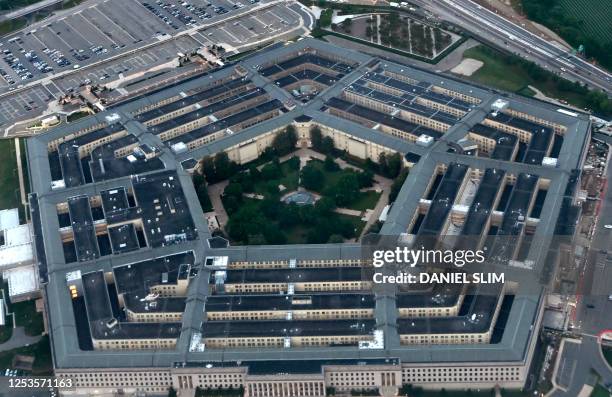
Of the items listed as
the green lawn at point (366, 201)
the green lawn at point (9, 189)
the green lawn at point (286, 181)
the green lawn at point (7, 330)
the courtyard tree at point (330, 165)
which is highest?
the courtyard tree at point (330, 165)

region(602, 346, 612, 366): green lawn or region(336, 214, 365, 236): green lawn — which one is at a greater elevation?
region(336, 214, 365, 236): green lawn

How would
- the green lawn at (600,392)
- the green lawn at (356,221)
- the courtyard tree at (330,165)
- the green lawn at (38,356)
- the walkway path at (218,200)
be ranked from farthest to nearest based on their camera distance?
the courtyard tree at (330,165) < the walkway path at (218,200) < the green lawn at (356,221) < the green lawn at (38,356) < the green lawn at (600,392)

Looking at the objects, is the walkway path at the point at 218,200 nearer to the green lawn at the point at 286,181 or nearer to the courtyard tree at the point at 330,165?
the green lawn at the point at 286,181

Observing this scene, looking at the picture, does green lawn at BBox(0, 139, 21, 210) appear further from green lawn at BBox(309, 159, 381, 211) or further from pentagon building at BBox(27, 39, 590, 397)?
green lawn at BBox(309, 159, 381, 211)

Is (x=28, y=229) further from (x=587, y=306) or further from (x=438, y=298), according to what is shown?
(x=587, y=306)

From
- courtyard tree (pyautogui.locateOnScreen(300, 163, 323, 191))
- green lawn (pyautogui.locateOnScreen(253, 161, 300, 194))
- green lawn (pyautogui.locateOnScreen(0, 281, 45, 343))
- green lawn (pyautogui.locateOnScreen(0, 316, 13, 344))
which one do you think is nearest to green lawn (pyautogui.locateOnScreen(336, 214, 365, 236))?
courtyard tree (pyautogui.locateOnScreen(300, 163, 323, 191))

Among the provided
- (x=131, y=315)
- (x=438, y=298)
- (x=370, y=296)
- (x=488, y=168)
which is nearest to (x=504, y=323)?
(x=438, y=298)

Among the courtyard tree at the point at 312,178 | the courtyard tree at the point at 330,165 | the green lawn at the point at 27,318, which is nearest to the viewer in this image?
the green lawn at the point at 27,318

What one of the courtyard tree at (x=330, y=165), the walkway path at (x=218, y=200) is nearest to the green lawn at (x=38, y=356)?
the walkway path at (x=218, y=200)
